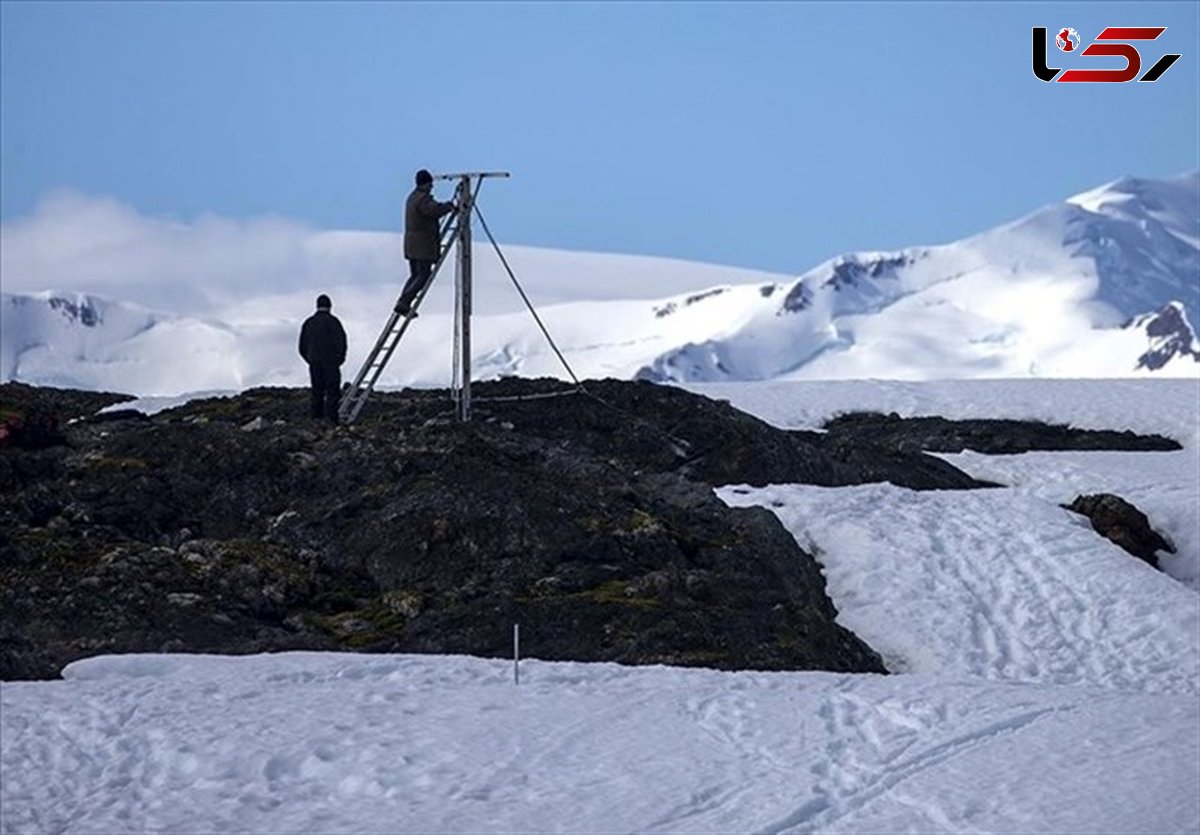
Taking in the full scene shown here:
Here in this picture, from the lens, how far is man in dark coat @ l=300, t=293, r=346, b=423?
3122 cm

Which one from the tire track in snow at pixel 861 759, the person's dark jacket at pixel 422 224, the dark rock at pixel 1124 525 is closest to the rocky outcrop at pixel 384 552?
the person's dark jacket at pixel 422 224

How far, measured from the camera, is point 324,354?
31219 mm

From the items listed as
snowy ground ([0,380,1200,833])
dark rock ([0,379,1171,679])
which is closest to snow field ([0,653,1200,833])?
snowy ground ([0,380,1200,833])

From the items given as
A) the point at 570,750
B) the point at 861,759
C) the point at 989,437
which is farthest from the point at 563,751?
the point at 989,437

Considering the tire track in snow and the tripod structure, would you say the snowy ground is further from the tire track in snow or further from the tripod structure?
the tripod structure

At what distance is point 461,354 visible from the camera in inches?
1251

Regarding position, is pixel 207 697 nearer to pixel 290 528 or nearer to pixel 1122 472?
pixel 290 528

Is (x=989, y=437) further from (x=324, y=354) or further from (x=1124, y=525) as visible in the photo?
(x=324, y=354)

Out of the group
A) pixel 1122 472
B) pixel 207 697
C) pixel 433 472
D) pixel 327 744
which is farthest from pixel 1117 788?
pixel 1122 472

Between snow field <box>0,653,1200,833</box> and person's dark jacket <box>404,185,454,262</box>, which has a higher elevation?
person's dark jacket <box>404,185,454,262</box>

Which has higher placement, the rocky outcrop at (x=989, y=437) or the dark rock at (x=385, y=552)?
A: the rocky outcrop at (x=989, y=437)

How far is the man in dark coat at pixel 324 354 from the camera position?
3122 centimetres

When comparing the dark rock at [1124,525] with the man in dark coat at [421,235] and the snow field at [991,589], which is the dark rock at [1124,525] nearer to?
the snow field at [991,589]

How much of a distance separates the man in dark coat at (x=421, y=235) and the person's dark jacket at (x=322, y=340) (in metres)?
0.96
